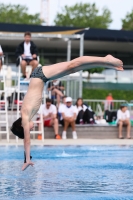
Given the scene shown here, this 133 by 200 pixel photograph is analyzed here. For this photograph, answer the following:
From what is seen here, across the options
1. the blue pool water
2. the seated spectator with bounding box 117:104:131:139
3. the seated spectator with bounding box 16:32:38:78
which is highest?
the seated spectator with bounding box 16:32:38:78

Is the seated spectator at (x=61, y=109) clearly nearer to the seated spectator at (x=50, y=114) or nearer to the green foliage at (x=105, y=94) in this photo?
the seated spectator at (x=50, y=114)

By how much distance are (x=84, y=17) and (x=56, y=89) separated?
48.3 metres

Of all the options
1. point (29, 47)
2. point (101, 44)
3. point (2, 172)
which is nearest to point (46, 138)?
point (29, 47)

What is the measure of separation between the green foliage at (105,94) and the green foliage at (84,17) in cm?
3149

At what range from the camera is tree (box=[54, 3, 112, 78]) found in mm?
61031

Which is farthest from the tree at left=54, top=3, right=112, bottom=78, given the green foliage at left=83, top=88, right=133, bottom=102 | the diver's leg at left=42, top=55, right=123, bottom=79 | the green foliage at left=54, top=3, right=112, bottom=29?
the diver's leg at left=42, top=55, right=123, bottom=79

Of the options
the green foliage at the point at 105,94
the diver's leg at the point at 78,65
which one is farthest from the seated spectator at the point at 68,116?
the green foliage at the point at 105,94

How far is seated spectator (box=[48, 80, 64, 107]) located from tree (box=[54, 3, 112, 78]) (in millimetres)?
43990

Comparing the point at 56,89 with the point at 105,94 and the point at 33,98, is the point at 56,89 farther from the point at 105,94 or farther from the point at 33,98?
the point at 105,94

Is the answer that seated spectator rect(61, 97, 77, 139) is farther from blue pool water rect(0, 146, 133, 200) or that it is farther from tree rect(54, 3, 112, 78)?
tree rect(54, 3, 112, 78)

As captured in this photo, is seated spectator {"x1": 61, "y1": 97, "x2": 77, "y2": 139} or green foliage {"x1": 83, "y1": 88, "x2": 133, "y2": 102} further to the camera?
green foliage {"x1": 83, "y1": 88, "x2": 133, "y2": 102}

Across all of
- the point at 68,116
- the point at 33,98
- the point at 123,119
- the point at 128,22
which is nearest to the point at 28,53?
the point at 68,116

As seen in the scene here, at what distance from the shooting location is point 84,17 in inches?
2489

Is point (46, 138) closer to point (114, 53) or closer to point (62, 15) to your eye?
point (114, 53)
